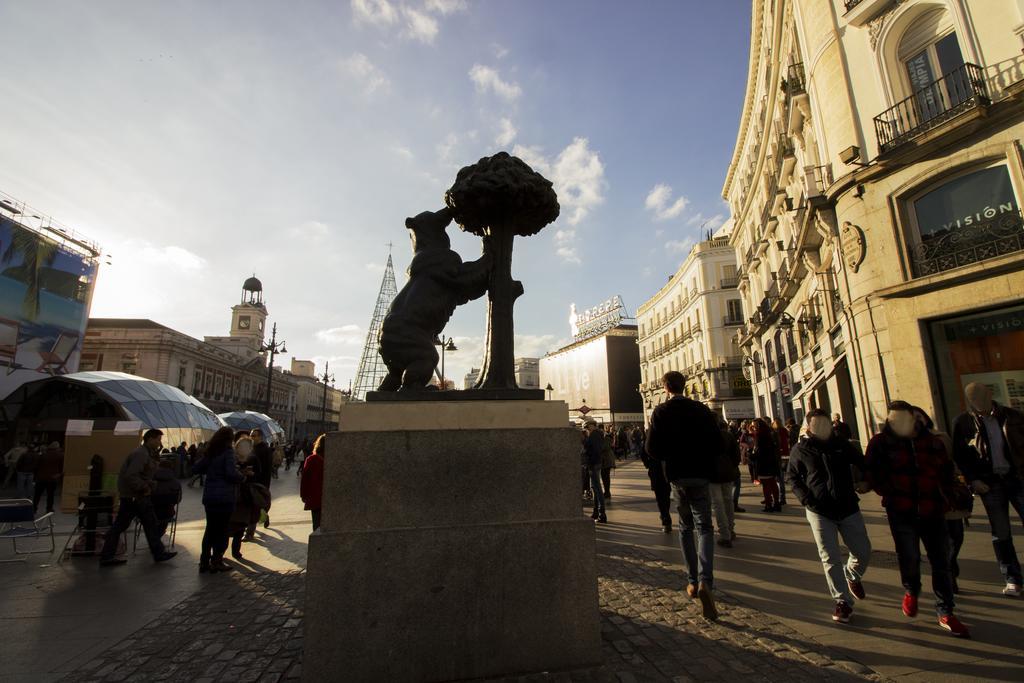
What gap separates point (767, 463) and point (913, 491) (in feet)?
16.9

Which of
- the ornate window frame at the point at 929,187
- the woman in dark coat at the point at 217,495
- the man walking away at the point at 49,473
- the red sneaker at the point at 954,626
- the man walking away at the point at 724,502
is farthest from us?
the man walking away at the point at 49,473

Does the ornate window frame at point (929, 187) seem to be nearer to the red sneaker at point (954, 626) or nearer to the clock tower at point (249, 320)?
the red sneaker at point (954, 626)

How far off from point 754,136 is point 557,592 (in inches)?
1107

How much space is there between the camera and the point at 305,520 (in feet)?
32.8

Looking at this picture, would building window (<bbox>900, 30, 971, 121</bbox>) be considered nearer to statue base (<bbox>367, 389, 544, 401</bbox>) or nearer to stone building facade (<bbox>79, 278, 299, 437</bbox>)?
statue base (<bbox>367, 389, 544, 401</bbox>)

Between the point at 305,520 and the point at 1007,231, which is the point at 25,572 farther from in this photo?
the point at 1007,231

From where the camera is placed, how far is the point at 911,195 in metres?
11.0

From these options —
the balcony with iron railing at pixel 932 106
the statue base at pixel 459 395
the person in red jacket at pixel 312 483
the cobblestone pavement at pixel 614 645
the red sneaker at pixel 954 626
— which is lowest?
the cobblestone pavement at pixel 614 645

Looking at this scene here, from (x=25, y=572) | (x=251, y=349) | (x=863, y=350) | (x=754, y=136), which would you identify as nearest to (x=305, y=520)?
(x=25, y=572)

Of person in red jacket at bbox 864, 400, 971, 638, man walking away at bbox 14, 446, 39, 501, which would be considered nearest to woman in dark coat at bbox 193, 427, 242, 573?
person in red jacket at bbox 864, 400, 971, 638

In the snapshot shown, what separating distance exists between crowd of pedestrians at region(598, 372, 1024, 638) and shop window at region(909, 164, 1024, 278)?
7876 mm

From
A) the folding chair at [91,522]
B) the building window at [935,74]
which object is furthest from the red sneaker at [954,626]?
the building window at [935,74]

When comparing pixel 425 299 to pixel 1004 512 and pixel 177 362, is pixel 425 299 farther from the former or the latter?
pixel 177 362

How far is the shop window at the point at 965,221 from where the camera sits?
31.0 ft
